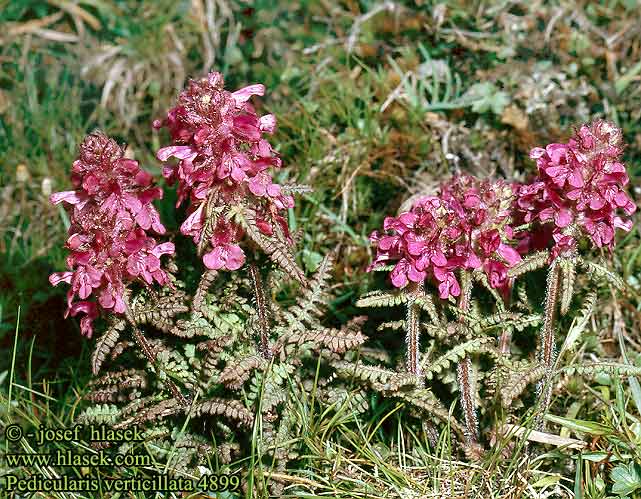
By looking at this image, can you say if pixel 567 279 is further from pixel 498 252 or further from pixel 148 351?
pixel 148 351

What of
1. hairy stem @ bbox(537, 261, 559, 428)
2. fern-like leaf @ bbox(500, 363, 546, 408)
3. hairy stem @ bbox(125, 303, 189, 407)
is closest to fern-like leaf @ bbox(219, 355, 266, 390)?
hairy stem @ bbox(125, 303, 189, 407)

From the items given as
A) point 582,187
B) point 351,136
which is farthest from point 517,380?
point 351,136

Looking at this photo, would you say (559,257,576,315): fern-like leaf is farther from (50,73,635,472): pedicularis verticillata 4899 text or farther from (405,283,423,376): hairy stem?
(405,283,423,376): hairy stem

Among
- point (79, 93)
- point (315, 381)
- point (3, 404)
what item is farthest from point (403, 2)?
point (3, 404)

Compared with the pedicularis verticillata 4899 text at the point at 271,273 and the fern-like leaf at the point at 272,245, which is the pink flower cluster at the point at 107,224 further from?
the fern-like leaf at the point at 272,245

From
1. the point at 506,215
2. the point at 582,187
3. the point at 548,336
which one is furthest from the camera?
the point at 548,336

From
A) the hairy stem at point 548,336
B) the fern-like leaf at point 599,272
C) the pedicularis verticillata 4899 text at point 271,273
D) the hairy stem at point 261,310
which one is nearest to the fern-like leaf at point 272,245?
the pedicularis verticillata 4899 text at point 271,273

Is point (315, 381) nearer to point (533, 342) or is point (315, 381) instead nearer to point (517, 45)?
point (533, 342)
